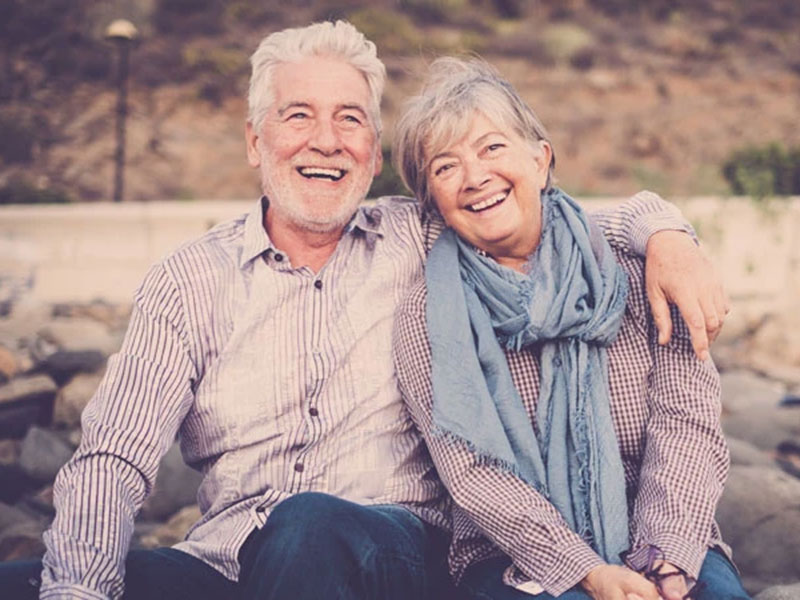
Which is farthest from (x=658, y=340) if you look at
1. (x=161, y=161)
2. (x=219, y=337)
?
(x=161, y=161)

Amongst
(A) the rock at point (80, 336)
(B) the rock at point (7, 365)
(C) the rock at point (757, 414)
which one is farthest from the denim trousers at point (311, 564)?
(B) the rock at point (7, 365)

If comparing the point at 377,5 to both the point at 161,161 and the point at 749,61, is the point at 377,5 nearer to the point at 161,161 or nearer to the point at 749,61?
the point at 161,161

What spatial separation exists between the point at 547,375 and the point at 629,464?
363 mm

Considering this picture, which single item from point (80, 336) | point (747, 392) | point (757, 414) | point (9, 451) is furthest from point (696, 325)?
point (80, 336)

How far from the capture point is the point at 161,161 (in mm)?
13297

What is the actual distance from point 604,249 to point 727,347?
18.7 ft

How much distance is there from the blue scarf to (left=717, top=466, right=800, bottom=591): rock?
1.26 m

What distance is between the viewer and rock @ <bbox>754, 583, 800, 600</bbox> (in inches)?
104

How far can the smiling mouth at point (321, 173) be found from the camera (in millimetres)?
2701

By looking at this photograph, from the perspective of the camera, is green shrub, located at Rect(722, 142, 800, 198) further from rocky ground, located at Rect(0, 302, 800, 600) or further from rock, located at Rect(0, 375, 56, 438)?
rock, located at Rect(0, 375, 56, 438)

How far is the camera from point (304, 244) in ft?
8.95

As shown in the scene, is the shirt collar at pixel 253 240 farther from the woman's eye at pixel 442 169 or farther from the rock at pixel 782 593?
the rock at pixel 782 593

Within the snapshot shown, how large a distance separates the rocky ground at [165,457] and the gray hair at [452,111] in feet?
5.32

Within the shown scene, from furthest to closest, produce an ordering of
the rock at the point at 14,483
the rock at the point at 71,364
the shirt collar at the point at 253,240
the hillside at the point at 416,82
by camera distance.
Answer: the hillside at the point at 416,82, the rock at the point at 71,364, the rock at the point at 14,483, the shirt collar at the point at 253,240
